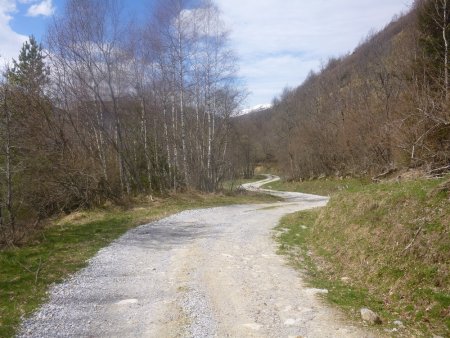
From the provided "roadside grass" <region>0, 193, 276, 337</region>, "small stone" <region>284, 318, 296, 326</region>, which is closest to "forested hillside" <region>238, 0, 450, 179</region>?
"small stone" <region>284, 318, 296, 326</region>

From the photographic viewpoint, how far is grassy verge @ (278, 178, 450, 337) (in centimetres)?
565

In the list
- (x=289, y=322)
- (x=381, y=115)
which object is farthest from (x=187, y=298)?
(x=381, y=115)

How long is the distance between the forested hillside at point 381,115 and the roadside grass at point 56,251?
29.8 ft

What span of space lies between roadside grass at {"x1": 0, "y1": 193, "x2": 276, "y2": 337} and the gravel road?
0.32 meters

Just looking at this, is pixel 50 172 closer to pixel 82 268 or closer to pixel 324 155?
pixel 82 268

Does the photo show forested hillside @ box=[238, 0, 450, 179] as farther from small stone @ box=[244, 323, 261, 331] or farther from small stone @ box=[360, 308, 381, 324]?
small stone @ box=[244, 323, 261, 331]

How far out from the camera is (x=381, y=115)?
2689 cm

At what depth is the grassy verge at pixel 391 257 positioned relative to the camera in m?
5.65

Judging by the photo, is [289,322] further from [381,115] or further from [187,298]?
[381,115]

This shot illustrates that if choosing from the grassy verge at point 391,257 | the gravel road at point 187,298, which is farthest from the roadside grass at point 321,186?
the gravel road at point 187,298

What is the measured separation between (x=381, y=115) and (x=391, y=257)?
72.1 feet

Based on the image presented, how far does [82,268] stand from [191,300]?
3288 millimetres

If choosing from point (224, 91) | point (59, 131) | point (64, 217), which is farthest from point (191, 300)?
point (224, 91)

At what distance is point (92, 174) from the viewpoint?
63.4 feet
